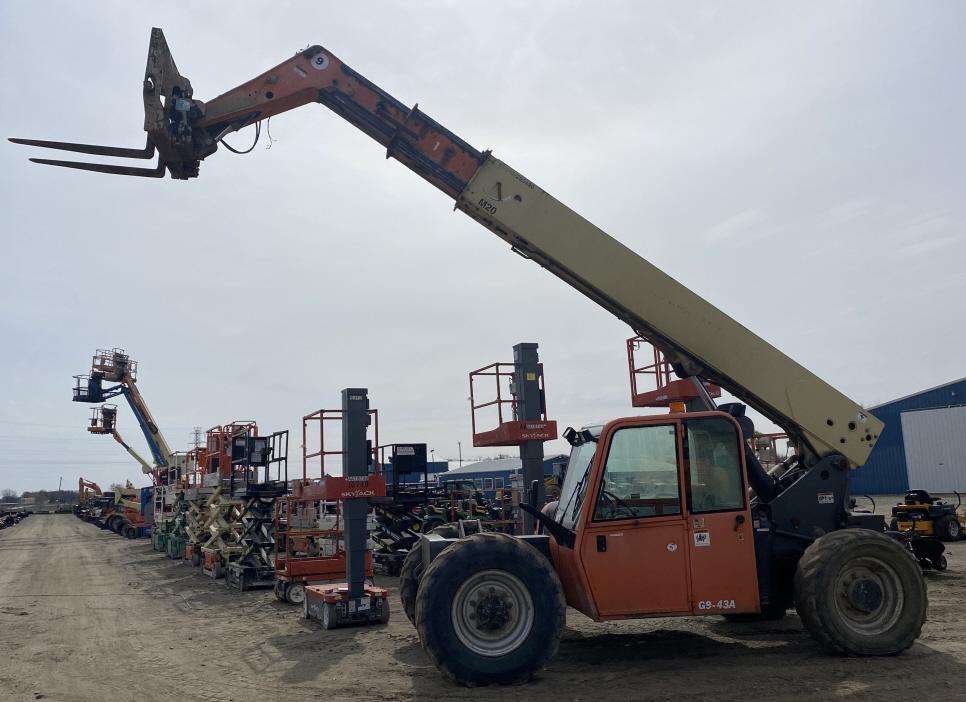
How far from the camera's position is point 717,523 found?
290 inches

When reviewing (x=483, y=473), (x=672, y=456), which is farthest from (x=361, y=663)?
(x=483, y=473)

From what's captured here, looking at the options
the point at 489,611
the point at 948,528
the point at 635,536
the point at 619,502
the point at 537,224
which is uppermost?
the point at 537,224

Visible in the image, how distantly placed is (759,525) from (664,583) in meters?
1.44

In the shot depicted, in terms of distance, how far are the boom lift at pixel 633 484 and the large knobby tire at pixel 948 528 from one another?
42.4ft

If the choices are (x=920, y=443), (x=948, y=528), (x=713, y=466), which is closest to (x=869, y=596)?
(x=713, y=466)

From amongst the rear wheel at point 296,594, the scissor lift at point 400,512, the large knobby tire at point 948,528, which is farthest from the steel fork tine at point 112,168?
the large knobby tire at point 948,528

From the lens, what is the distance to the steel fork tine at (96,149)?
7.71 metres

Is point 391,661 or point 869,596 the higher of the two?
point 869,596

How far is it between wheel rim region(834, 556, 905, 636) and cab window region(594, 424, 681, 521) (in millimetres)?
1832

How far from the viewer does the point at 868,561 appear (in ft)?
24.5

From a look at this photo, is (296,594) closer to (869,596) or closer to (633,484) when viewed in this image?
(633,484)

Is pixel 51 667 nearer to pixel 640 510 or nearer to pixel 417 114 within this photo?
pixel 640 510

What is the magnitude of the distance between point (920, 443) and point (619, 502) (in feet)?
111

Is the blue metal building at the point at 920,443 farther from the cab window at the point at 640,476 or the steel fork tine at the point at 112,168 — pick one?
the steel fork tine at the point at 112,168
